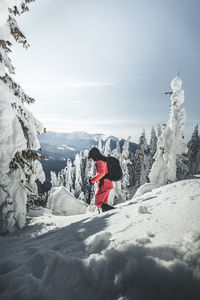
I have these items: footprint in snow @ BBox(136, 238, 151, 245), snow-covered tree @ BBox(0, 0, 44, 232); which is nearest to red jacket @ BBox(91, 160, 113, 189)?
snow-covered tree @ BBox(0, 0, 44, 232)

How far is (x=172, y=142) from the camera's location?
49.2ft

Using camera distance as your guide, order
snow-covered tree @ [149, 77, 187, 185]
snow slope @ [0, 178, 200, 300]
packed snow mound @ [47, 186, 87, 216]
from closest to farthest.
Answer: snow slope @ [0, 178, 200, 300], snow-covered tree @ [149, 77, 187, 185], packed snow mound @ [47, 186, 87, 216]

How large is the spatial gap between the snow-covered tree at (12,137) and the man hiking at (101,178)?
2.32 metres

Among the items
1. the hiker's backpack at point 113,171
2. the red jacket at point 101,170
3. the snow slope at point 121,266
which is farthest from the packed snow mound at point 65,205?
the snow slope at point 121,266

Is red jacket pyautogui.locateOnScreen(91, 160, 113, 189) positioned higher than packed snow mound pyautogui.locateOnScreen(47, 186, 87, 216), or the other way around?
red jacket pyautogui.locateOnScreen(91, 160, 113, 189)

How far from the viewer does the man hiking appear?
5758 millimetres

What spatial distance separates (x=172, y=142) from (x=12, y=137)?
13845 millimetres

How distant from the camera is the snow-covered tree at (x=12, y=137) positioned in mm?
4984

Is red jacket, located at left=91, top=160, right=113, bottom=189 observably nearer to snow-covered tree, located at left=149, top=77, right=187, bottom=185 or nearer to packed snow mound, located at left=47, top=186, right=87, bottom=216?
snow-covered tree, located at left=149, top=77, right=187, bottom=185

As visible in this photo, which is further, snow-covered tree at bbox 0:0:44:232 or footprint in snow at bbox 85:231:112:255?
snow-covered tree at bbox 0:0:44:232

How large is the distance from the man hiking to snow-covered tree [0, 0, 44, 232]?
232cm

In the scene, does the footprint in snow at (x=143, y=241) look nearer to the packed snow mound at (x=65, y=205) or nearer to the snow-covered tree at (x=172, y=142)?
the snow-covered tree at (x=172, y=142)

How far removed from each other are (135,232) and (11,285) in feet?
6.07

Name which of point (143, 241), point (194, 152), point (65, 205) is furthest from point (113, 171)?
point (194, 152)
